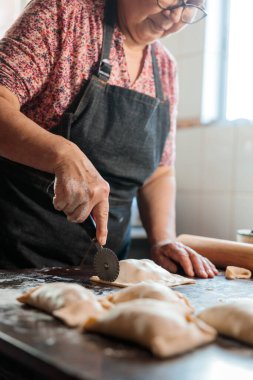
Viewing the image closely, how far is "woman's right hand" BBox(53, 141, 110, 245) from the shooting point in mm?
1220

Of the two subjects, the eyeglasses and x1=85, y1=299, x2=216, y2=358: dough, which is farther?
the eyeglasses

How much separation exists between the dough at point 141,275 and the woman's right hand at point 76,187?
7.8 inches

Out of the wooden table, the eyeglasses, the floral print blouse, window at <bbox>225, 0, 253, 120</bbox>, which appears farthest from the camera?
window at <bbox>225, 0, 253, 120</bbox>

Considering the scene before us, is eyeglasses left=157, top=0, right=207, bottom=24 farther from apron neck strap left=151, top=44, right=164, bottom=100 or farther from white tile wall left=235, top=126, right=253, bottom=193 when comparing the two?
white tile wall left=235, top=126, right=253, bottom=193

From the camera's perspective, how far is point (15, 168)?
1.66 metres

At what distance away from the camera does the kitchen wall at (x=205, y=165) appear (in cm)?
261

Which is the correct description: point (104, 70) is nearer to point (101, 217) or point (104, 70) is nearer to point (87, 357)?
point (101, 217)

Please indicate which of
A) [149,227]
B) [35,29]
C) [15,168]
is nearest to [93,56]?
[35,29]

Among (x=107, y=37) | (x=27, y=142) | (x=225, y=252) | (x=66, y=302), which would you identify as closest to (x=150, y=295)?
(x=66, y=302)

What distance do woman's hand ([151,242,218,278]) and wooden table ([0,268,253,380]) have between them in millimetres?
695

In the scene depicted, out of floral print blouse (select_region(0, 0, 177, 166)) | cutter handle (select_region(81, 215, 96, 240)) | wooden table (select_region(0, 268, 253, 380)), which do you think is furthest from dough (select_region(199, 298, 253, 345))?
floral print blouse (select_region(0, 0, 177, 166))

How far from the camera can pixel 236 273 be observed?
156 cm

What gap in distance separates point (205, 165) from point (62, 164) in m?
1.69

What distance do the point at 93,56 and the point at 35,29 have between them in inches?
9.4
